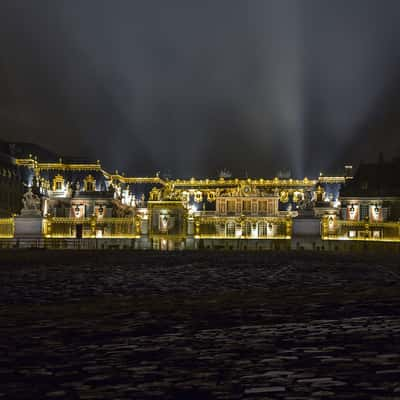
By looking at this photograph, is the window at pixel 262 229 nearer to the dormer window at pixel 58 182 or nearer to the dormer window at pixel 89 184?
the dormer window at pixel 89 184

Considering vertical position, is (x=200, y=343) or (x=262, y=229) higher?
(x=262, y=229)

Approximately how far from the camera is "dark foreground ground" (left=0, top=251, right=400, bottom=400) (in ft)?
23.4

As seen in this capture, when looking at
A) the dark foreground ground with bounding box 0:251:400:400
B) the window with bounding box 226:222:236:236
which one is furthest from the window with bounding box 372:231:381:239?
the dark foreground ground with bounding box 0:251:400:400

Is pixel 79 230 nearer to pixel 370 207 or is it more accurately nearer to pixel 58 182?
pixel 370 207

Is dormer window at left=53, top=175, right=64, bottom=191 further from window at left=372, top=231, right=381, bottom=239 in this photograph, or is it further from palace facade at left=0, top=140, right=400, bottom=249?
window at left=372, top=231, right=381, bottom=239

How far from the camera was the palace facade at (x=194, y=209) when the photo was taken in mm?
66312

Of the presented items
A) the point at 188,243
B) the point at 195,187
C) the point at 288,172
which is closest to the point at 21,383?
the point at 188,243

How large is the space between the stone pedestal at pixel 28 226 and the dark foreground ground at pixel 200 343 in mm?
47648

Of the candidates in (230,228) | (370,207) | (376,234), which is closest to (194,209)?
(230,228)

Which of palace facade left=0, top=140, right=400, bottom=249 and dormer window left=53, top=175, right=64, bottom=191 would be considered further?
dormer window left=53, top=175, right=64, bottom=191

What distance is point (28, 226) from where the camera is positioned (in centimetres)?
6681

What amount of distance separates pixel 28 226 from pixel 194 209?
3876cm

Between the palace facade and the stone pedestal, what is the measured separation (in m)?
0.11

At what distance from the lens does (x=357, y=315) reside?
13.5 meters
